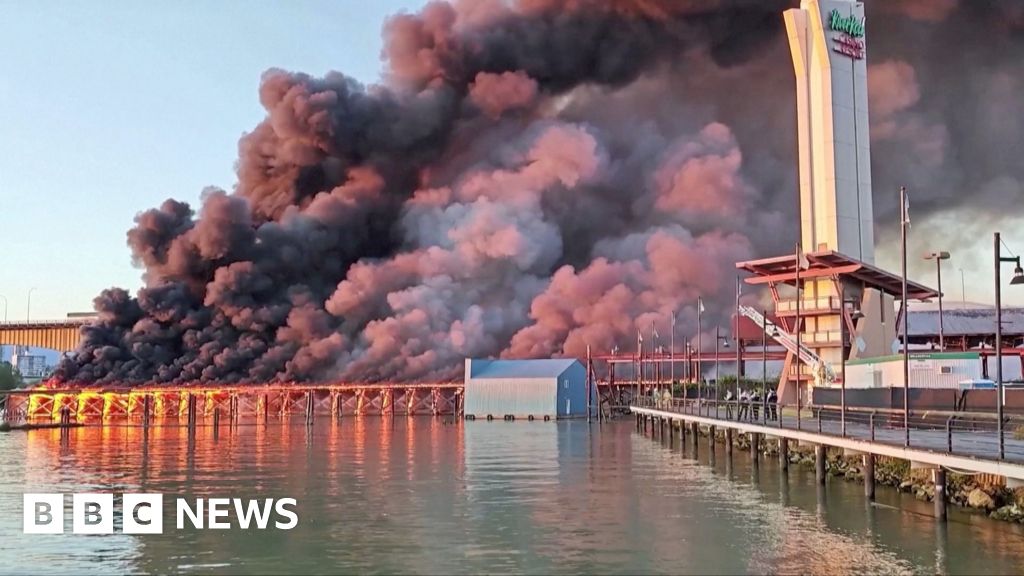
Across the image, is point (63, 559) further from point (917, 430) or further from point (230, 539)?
point (917, 430)

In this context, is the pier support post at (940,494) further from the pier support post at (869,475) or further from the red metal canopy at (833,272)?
the red metal canopy at (833,272)

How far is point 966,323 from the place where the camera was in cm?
11019

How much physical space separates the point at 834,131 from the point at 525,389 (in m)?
40.0

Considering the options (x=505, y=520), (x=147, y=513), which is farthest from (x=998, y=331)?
(x=147, y=513)

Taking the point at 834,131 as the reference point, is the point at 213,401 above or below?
below

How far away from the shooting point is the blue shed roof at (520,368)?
108688mm

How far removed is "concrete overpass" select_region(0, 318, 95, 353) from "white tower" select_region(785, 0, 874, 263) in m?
123

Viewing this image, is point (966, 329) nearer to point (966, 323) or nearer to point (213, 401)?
point (966, 323)

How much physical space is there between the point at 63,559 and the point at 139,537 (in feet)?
10.2

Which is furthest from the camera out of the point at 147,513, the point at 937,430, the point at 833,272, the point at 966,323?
the point at 966,323

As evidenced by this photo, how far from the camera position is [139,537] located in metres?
28.2

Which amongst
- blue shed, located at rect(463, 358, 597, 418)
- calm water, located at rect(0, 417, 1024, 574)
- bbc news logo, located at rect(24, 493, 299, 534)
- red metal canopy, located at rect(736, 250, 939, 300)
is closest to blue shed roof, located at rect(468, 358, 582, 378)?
blue shed, located at rect(463, 358, 597, 418)

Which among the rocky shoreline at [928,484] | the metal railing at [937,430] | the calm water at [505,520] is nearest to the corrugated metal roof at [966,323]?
the calm water at [505,520]

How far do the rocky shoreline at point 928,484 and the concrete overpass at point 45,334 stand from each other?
149 meters
